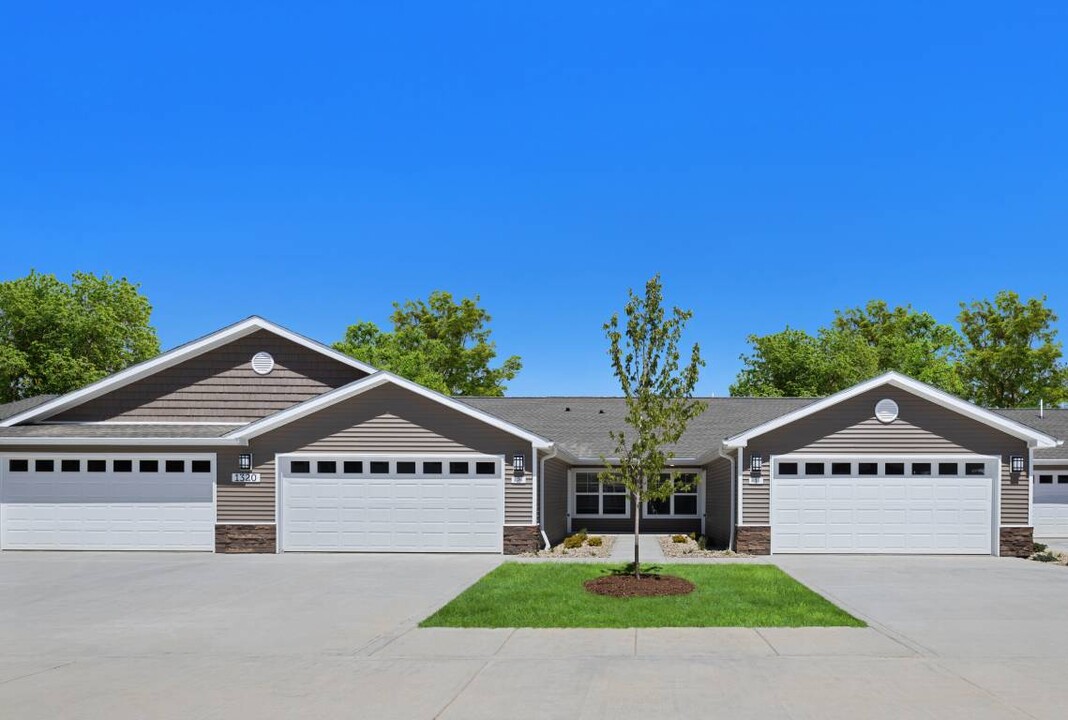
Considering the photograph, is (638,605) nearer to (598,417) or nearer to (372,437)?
(372,437)

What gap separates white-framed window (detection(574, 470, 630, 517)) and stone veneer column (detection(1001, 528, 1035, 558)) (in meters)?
10.0

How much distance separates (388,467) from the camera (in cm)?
2064

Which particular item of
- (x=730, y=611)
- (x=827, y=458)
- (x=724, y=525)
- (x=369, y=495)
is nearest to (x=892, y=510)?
(x=827, y=458)

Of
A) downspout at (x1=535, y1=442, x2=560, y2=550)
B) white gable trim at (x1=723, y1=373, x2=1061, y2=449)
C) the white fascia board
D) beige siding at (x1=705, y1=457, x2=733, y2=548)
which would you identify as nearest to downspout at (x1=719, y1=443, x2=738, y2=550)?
beige siding at (x1=705, y1=457, x2=733, y2=548)

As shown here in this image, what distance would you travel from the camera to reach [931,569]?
17.8 metres

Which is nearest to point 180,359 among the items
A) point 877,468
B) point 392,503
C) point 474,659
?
point 392,503

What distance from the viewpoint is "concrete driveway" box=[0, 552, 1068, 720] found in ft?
25.3

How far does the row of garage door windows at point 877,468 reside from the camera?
2045 centimetres

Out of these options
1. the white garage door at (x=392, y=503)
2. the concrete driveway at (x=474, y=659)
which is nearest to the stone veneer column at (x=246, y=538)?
the white garage door at (x=392, y=503)

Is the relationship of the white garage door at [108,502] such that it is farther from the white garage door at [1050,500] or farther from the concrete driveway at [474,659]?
the white garage door at [1050,500]

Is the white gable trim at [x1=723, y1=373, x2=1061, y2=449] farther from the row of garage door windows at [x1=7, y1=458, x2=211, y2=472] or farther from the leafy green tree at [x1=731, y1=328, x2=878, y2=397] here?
the leafy green tree at [x1=731, y1=328, x2=878, y2=397]

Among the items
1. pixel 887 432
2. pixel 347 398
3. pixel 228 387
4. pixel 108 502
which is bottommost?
pixel 108 502

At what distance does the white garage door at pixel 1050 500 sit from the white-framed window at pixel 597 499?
11.4 metres

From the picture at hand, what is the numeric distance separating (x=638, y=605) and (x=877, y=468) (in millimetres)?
10005
